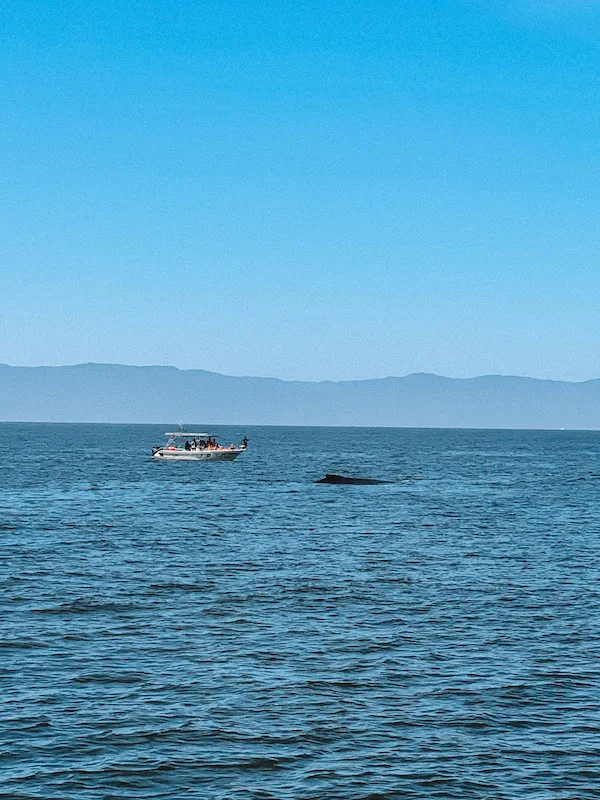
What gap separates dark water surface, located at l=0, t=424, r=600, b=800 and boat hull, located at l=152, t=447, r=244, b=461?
253 feet

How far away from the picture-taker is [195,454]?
140375mm

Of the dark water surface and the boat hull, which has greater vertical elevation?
the boat hull

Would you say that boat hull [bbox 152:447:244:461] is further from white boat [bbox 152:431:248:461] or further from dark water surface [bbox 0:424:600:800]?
dark water surface [bbox 0:424:600:800]

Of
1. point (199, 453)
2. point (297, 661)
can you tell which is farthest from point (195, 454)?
point (297, 661)

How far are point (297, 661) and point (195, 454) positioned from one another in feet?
372

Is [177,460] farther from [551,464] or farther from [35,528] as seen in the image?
[35,528]

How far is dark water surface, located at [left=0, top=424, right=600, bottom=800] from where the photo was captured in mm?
20234

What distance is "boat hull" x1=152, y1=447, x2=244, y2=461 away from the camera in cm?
13988

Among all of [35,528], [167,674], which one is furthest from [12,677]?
[35,528]

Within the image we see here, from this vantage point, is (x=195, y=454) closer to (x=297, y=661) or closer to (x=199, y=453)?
(x=199, y=453)

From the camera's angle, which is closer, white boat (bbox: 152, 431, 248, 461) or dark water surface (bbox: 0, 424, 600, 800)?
dark water surface (bbox: 0, 424, 600, 800)

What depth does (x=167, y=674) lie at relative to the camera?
2672cm

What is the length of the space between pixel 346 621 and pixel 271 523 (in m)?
30.9

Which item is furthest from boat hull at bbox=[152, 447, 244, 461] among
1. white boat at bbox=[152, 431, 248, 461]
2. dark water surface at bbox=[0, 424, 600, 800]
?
dark water surface at bbox=[0, 424, 600, 800]
